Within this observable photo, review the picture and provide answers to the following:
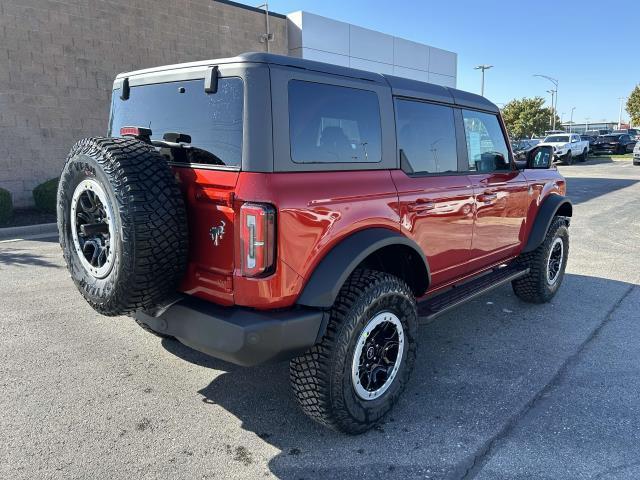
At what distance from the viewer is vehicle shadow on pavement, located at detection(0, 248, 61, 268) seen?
6.62 m

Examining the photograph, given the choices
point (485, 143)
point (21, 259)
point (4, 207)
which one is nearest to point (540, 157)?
point (485, 143)

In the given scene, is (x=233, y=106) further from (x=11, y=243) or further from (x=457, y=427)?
(x=11, y=243)

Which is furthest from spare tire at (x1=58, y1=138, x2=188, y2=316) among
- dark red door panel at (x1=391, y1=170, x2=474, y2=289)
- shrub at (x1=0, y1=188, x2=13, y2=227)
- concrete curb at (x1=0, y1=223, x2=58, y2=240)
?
shrub at (x1=0, y1=188, x2=13, y2=227)

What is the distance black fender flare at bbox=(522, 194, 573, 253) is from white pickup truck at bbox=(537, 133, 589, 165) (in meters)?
24.5

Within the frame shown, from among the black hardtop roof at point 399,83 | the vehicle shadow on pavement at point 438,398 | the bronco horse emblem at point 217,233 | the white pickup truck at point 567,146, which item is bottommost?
the vehicle shadow on pavement at point 438,398

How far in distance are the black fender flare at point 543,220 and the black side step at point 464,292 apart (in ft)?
0.88

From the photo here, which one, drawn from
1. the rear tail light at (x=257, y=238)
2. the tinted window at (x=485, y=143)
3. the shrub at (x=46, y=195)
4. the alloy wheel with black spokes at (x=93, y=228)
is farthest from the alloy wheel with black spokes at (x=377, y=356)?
the shrub at (x=46, y=195)

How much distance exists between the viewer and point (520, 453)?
2639 millimetres

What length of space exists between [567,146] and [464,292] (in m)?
27.7

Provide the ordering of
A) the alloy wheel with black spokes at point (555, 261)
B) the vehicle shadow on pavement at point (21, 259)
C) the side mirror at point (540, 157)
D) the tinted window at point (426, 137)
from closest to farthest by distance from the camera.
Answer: the tinted window at point (426, 137), the side mirror at point (540, 157), the alloy wheel with black spokes at point (555, 261), the vehicle shadow on pavement at point (21, 259)

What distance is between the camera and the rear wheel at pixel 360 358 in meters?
2.60

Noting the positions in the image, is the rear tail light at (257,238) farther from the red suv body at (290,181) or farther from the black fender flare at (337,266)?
the black fender flare at (337,266)

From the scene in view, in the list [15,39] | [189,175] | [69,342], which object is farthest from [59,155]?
[189,175]

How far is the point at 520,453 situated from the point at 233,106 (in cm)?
240
